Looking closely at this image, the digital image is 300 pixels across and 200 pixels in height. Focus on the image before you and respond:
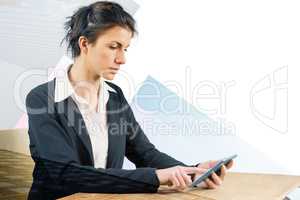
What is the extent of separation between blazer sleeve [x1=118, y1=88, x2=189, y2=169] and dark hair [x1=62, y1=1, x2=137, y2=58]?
0.29 meters

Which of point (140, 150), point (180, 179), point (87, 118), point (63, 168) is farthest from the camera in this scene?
point (140, 150)

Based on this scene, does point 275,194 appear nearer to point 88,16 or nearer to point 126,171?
point 126,171

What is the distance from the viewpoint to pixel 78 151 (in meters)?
1.95

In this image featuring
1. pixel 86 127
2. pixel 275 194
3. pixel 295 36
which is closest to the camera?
pixel 275 194

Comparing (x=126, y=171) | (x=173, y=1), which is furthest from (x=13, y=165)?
(x=173, y=1)

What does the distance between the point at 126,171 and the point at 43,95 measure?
521mm

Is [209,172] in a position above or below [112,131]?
below

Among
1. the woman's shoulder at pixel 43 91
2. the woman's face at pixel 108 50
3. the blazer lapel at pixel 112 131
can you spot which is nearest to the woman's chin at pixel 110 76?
the woman's face at pixel 108 50

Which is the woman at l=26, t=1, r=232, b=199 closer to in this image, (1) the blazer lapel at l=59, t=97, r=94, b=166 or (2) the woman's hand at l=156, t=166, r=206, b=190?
(1) the blazer lapel at l=59, t=97, r=94, b=166

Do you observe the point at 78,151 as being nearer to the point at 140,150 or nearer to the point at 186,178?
the point at 140,150

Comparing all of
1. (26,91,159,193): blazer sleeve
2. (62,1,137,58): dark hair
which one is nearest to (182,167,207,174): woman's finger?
(26,91,159,193): blazer sleeve

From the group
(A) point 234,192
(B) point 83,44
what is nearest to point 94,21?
(B) point 83,44

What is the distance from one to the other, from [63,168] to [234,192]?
648mm

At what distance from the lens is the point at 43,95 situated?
202 cm
